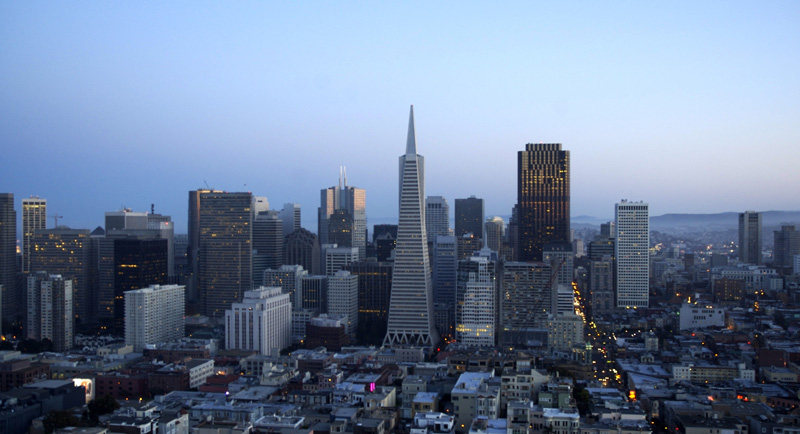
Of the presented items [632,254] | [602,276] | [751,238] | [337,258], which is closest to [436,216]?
[337,258]

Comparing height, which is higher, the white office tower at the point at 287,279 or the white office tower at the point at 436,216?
the white office tower at the point at 436,216

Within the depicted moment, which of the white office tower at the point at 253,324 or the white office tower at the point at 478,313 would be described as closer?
the white office tower at the point at 253,324

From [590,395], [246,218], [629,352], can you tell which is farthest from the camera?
Result: [246,218]

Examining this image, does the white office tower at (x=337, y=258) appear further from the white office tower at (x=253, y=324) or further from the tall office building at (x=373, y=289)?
the white office tower at (x=253, y=324)

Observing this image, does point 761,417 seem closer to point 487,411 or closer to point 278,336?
point 487,411

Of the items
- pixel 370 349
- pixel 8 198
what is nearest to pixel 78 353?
pixel 370 349

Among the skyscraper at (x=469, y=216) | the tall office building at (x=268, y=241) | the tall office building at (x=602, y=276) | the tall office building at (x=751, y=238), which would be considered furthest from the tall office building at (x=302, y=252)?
the tall office building at (x=751, y=238)

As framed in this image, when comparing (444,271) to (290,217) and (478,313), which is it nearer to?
(478,313)
